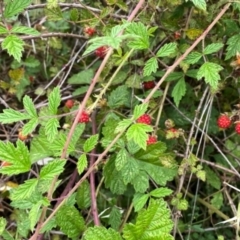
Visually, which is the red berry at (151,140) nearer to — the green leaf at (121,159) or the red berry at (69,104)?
the green leaf at (121,159)

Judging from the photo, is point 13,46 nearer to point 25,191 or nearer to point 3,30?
point 3,30

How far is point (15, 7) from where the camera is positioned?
62.0 inches

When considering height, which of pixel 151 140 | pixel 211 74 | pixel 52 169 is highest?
pixel 211 74

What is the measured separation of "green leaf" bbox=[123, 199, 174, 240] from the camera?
134 cm

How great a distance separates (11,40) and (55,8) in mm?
362

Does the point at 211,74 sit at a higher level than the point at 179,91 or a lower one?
higher

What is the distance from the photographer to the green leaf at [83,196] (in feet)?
5.49

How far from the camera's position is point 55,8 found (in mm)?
1835

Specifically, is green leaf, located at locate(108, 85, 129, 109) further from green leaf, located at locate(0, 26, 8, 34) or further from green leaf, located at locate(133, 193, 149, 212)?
green leaf, located at locate(0, 26, 8, 34)

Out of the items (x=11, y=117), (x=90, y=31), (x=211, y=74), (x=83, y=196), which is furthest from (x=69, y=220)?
(x=90, y=31)

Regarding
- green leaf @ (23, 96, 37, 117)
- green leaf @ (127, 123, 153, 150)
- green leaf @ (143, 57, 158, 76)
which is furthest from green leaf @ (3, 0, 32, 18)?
green leaf @ (127, 123, 153, 150)

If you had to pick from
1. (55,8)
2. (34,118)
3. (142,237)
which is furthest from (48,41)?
(142,237)

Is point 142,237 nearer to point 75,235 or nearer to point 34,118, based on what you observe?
point 75,235

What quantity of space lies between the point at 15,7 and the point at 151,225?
0.79 metres
